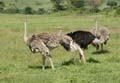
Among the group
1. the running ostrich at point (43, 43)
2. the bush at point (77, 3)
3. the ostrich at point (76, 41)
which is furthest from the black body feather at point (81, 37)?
the bush at point (77, 3)

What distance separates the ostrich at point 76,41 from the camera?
15.9 m

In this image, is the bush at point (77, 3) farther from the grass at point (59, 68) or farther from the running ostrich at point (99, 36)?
the running ostrich at point (99, 36)

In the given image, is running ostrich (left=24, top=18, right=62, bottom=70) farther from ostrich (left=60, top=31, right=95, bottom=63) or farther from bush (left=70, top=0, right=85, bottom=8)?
Result: bush (left=70, top=0, right=85, bottom=8)

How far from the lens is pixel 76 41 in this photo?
16641 mm

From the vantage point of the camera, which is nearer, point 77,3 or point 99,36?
point 99,36

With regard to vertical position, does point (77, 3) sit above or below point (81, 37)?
below

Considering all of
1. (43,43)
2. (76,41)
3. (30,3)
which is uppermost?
(43,43)

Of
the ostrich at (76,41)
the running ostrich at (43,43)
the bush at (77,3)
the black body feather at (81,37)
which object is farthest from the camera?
the bush at (77,3)

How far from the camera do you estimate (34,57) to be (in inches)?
714

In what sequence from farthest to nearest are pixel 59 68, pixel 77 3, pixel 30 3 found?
pixel 30 3, pixel 77 3, pixel 59 68

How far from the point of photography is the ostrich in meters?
15.9

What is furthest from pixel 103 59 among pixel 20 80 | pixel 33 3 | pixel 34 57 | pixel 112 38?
pixel 33 3

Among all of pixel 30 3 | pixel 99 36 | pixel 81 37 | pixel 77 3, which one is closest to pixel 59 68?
pixel 81 37

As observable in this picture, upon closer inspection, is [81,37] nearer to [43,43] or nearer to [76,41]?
[76,41]
